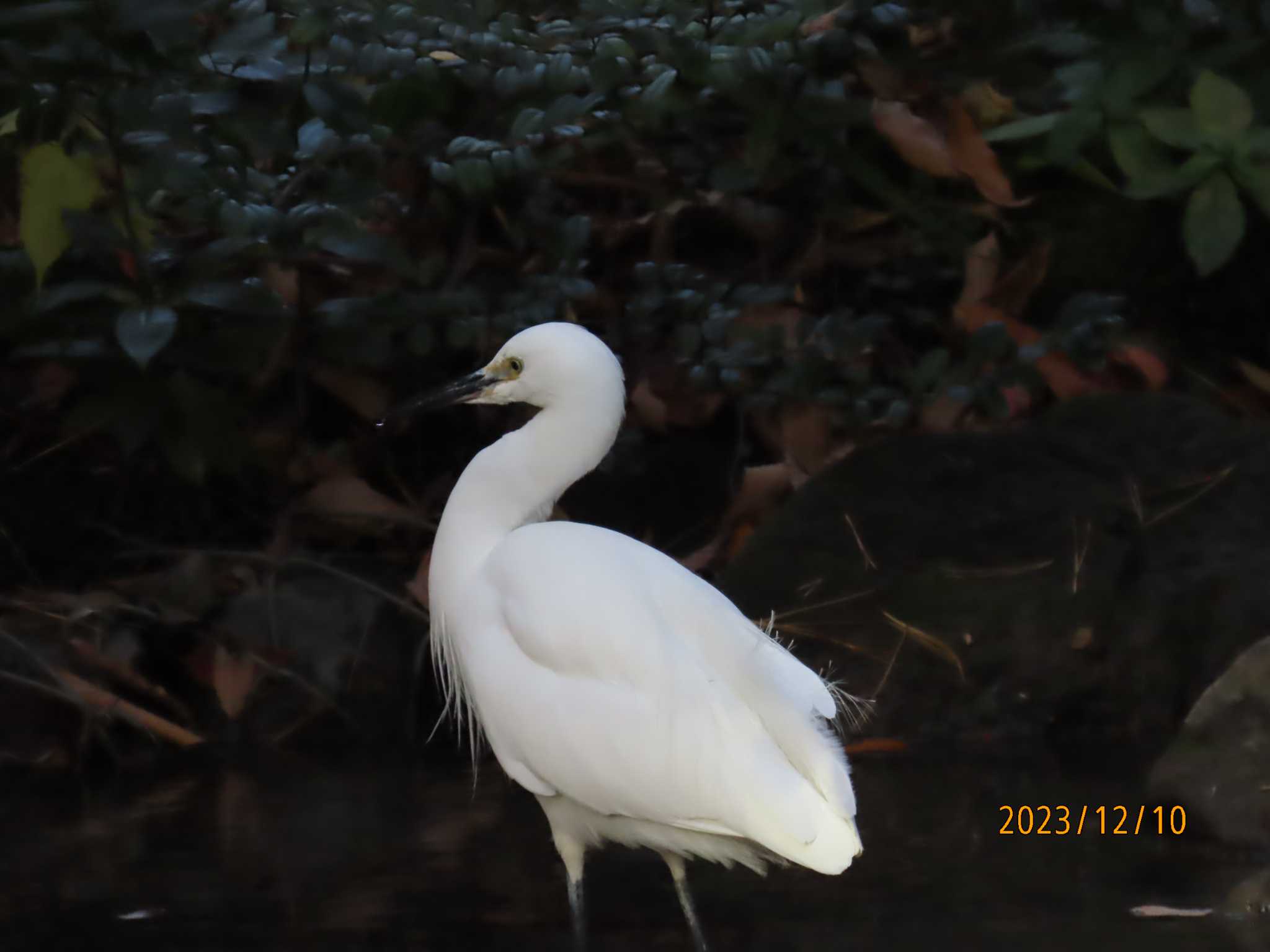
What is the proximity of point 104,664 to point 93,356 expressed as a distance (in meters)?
0.68

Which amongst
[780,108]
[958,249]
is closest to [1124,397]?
[958,249]

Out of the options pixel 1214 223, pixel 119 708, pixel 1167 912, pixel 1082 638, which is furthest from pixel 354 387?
pixel 1167 912

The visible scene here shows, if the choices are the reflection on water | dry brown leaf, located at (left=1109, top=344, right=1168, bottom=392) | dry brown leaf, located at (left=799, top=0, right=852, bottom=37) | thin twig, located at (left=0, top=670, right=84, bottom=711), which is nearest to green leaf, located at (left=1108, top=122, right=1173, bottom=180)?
dry brown leaf, located at (left=1109, top=344, right=1168, bottom=392)

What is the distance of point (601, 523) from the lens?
4504 millimetres

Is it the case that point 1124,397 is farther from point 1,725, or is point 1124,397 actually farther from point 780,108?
point 1,725

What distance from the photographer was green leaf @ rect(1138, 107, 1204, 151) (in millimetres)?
4129

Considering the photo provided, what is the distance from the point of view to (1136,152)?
4.25 metres

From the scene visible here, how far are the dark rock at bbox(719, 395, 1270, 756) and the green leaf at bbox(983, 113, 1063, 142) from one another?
77cm

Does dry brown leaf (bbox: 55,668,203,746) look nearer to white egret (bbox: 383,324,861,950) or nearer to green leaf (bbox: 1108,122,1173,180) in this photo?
white egret (bbox: 383,324,861,950)

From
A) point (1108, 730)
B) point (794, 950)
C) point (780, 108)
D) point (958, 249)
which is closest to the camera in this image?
point (794, 950)

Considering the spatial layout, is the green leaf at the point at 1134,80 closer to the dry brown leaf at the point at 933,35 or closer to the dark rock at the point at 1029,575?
the dry brown leaf at the point at 933,35

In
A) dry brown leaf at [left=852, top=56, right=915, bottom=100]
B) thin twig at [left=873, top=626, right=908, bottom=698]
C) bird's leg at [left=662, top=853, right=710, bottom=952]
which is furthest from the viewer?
dry brown leaf at [left=852, top=56, right=915, bottom=100]

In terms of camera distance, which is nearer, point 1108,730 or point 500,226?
point 1108,730

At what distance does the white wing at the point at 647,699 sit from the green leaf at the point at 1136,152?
6.47 ft
